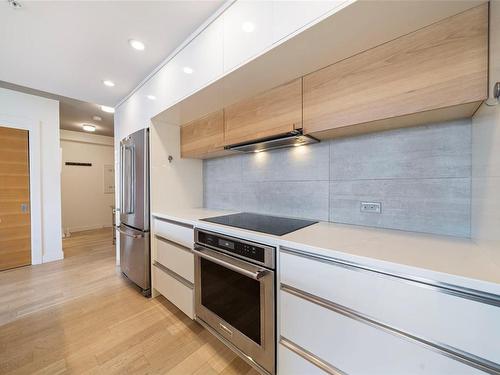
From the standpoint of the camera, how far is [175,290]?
1.87 meters

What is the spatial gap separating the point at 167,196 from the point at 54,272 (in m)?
2.20

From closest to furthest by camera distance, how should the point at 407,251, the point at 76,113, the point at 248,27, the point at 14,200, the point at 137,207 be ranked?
the point at 407,251
the point at 248,27
the point at 137,207
the point at 14,200
the point at 76,113

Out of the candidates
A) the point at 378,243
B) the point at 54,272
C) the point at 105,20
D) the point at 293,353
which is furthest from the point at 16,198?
the point at 378,243

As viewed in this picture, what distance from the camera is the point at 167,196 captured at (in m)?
2.30

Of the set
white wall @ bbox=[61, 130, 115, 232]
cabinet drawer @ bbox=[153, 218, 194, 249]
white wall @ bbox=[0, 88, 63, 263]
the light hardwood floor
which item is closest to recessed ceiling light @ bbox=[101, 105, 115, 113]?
white wall @ bbox=[0, 88, 63, 263]

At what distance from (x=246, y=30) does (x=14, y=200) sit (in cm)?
405

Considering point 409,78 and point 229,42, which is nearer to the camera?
point 409,78

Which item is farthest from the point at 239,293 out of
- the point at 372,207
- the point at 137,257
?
the point at 137,257

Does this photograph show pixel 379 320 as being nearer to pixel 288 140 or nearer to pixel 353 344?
pixel 353 344

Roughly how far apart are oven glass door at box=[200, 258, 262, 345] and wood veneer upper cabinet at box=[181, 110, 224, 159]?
3.44 ft

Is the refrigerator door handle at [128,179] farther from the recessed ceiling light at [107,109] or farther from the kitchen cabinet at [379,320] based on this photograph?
the kitchen cabinet at [379,320]

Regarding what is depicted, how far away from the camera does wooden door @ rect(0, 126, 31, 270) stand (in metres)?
2.90

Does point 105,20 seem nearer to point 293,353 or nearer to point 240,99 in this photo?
point 240,99

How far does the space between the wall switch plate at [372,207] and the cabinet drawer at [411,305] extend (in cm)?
64
